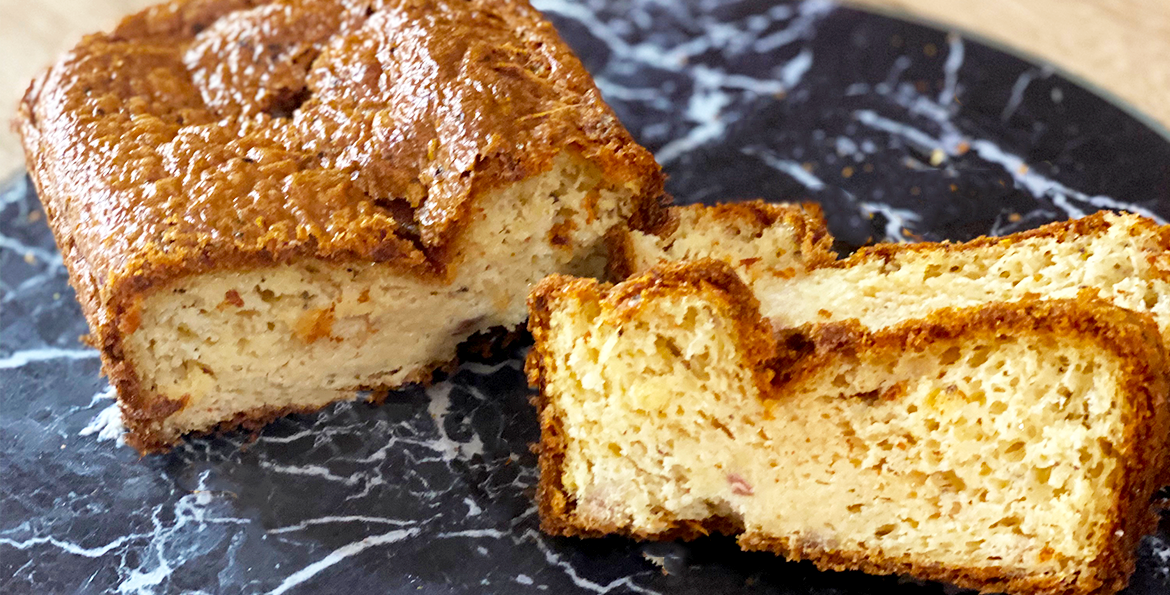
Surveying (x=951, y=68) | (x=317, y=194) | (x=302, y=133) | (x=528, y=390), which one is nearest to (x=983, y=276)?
(x=528, y=390)

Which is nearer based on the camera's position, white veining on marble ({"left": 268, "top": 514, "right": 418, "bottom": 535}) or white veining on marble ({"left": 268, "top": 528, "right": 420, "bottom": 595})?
white veining on marble ({"left": 268, "top": 528, "right": 420, "bottom": 595})

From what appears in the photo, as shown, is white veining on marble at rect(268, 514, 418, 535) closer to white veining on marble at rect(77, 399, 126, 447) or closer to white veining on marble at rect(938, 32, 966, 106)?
white veining on marble at rect(77, 399, 126, 447)

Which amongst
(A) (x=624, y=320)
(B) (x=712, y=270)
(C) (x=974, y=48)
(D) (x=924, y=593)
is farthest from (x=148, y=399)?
(C) (x=974, y=48)

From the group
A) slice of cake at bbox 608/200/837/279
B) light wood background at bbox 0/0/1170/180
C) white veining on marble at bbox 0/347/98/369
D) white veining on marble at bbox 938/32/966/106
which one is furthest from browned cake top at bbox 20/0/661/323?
white veining on marble at bbox 938/32/966/106

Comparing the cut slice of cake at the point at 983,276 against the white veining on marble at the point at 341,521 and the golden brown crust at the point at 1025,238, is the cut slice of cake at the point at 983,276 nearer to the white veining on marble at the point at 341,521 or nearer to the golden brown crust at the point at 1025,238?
the golden brown crust at the point at 1025,238

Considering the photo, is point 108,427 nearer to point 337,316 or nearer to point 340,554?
point 337,316

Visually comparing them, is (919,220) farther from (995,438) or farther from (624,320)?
(624,320)
